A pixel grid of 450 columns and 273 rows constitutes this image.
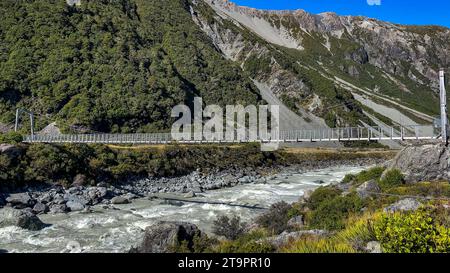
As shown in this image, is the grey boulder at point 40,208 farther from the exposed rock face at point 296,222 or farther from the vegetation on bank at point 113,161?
the exposed rock face at point 296,222

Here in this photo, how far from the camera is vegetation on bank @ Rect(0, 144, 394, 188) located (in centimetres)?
3147

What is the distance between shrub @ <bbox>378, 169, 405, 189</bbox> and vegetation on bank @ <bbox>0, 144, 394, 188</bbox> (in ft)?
83.1

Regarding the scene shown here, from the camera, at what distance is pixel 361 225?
8.30m

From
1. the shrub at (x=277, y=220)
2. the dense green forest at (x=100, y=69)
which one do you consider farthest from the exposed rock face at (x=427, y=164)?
the dense green forest at (x=100, y=69)

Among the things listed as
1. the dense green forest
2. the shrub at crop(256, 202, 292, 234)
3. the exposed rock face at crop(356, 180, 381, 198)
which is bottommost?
the shrub at crop(256, 202, 292, 234)

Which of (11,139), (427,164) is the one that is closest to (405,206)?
(427,164)

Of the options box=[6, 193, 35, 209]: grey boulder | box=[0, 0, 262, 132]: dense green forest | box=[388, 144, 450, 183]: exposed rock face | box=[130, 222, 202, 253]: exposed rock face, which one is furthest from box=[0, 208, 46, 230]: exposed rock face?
box=[0, 0, 262, 132]: dense green forest

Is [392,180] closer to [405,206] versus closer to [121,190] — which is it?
[405,206]

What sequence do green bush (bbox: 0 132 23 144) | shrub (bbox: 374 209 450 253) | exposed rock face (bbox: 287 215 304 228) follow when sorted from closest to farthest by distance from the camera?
shrub (bbox: 374 209 450 253) < exposed rock face (bbox: 287 215 304 228) < green bush (bbox: 0 132 23 144)

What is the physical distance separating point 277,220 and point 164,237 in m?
6.00

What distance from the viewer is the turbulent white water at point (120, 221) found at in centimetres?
1622

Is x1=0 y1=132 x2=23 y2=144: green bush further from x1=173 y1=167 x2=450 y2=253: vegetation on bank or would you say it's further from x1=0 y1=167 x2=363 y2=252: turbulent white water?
x1=173 y1=167 x2=450 y2=253: vegetation on bank

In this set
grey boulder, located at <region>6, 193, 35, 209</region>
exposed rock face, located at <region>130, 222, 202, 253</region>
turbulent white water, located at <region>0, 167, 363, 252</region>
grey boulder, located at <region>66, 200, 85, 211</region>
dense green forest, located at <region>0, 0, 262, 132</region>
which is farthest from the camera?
dense green forest, located at <region>0, 0, 262, 132</region>

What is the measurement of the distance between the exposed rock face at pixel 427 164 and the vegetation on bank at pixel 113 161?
2614cm
